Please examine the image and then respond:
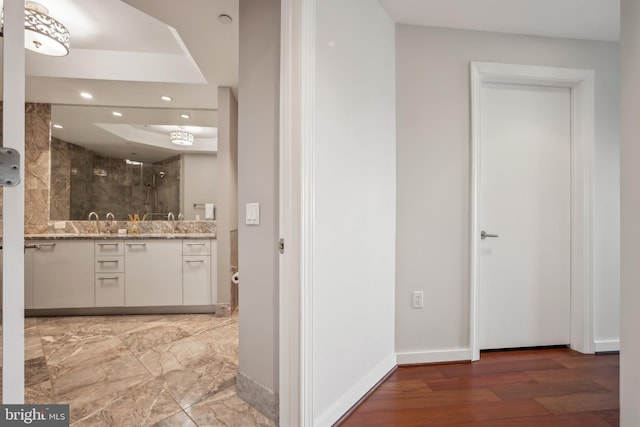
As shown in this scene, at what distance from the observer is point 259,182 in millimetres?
1641

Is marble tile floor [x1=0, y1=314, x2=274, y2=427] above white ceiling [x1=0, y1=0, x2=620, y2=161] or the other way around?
the other way around

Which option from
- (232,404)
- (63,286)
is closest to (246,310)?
(232,404)

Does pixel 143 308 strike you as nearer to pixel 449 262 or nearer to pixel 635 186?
pixel 449 262

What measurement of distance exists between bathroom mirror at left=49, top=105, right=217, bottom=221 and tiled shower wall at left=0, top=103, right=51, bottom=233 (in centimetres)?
7

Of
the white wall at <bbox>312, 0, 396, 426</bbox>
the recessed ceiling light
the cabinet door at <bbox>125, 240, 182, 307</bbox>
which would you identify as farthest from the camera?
the cabinet door at <bbox>125, 240, 182, 307</bbox>

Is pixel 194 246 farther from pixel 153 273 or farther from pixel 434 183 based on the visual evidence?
pixel 434 183

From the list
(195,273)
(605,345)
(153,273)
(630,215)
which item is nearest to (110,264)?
(153,273)

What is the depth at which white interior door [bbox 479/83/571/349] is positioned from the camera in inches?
93.6

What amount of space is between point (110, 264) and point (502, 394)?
3.79m

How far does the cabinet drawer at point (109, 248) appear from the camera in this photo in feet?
10.7

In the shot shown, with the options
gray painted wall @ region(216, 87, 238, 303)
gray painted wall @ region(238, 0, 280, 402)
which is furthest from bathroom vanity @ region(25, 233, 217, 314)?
gray painted wall @ region(238, 0, 280, 402)

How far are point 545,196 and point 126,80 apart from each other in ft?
13.5

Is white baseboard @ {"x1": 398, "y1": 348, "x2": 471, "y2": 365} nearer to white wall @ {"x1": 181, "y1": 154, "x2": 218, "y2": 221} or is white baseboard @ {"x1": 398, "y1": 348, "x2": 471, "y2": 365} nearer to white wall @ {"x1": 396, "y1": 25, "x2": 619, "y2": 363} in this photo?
white wall @ {"x1": 396, "y1": 25, "x2": 619, "y2": 363}

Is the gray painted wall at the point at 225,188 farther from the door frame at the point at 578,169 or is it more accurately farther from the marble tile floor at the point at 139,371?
the door frame at the point at 578,169
